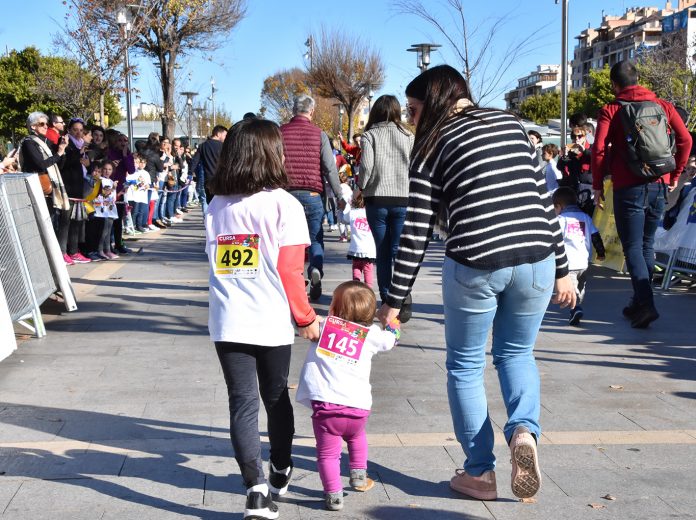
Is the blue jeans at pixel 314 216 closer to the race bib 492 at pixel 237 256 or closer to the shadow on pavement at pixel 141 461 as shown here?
the shadow on pavement at pixel 141 461

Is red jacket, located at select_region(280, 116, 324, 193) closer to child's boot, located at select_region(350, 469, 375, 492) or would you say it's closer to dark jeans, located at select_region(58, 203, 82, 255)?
dark jeans, located at select_region(58, 203, 82, 255)

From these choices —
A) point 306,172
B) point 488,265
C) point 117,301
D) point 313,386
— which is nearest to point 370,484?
point 313,386

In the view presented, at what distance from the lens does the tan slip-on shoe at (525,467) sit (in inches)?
146

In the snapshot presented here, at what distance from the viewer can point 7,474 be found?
14.1 feet

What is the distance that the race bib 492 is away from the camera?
370cm

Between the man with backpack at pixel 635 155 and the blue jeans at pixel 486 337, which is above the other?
the man with backpack at pixel 635 155

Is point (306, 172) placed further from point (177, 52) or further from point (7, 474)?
point (177, 52)

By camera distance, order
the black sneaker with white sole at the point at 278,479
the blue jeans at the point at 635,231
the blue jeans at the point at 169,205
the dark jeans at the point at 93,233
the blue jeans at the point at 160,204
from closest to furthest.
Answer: the black sneaker with white sole at the point at 278,479 < the blue jeans at the point at 635,231 < the dark jeans at the point at 93,233 < the blue jeans at the point at 160,204 < the blue jeans at the point at 169,205

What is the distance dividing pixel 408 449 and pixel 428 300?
5320 millimetres

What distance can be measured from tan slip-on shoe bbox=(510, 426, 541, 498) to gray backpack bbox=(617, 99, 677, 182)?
477cm

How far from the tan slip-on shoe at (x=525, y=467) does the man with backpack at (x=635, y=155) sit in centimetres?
474

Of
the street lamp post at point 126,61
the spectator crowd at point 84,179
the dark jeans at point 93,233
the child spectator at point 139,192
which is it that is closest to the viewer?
the spectator crowd at point 84,179

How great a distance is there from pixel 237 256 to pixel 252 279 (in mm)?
110

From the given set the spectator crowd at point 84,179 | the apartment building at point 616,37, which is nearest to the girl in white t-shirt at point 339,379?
the spectator crowd at point 84,179
